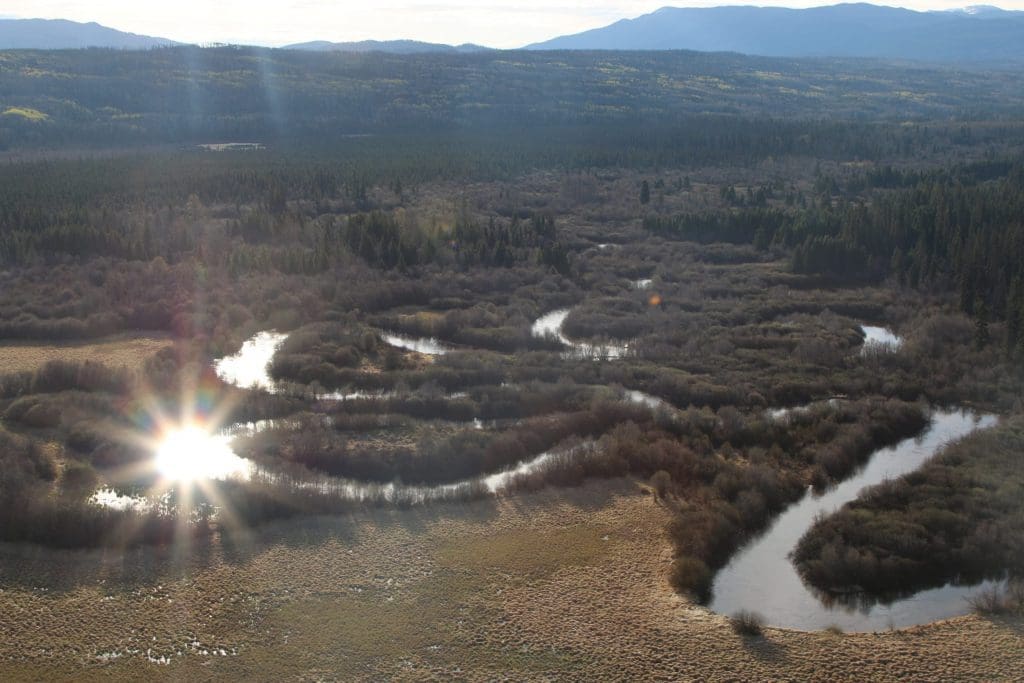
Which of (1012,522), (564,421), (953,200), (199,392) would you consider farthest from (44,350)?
(953,200)

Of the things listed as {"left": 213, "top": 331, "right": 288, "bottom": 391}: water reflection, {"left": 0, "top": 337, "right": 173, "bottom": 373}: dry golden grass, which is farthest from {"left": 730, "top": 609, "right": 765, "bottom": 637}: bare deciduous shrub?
{"left": 0, "top": 337, "right": 173, "bottom": 373}: dry golden grass

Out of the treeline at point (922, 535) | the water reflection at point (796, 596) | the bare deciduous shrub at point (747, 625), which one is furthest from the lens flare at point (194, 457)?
the treeline at point (922, 535)

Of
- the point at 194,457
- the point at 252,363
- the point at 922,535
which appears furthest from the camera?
the point at 252,363

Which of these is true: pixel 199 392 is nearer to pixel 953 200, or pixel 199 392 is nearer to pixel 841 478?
pixel 841 478

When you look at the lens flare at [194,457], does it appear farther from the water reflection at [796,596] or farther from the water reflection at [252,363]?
the water reflection at [796,596]

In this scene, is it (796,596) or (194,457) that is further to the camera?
(194,457)

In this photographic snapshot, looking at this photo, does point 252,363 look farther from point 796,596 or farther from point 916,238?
point 916,238

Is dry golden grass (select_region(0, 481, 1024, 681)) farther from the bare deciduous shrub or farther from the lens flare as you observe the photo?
the lens flare

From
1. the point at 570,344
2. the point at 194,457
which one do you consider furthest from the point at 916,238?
the point at 194,457
